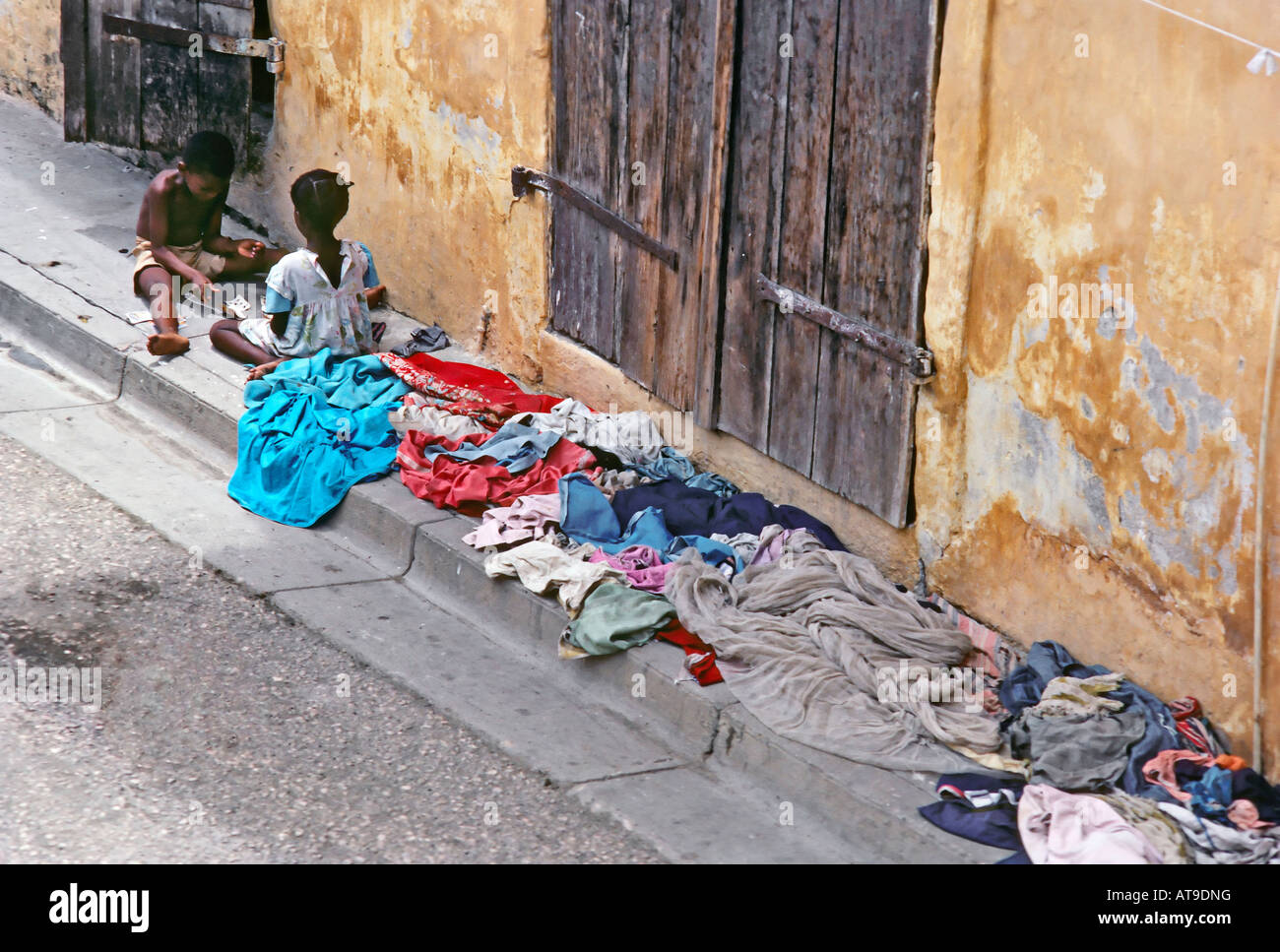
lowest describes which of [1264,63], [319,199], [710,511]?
[710,511]

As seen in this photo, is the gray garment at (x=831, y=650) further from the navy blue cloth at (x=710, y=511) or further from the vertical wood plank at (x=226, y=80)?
the vertical wood plank at (x=226, y=80)

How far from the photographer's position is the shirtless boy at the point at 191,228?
26.8 ft

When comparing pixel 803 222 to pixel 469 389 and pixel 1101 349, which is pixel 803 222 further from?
pixel 469 389

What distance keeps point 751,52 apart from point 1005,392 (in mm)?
1683

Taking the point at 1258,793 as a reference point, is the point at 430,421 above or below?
above

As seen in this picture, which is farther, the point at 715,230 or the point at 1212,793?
the point at 715,230

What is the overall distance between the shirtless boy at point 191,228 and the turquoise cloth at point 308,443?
137 cm

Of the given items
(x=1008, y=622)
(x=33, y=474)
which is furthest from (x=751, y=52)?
(x=33, y=474)

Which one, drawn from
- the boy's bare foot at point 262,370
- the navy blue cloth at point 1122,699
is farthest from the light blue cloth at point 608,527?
the boy's bare foot at point 262,370

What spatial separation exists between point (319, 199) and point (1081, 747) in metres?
4.36

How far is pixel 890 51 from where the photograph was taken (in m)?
5.34

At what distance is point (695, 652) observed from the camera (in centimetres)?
530

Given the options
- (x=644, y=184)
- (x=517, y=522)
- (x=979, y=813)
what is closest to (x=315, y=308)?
(x=644, y=184)
